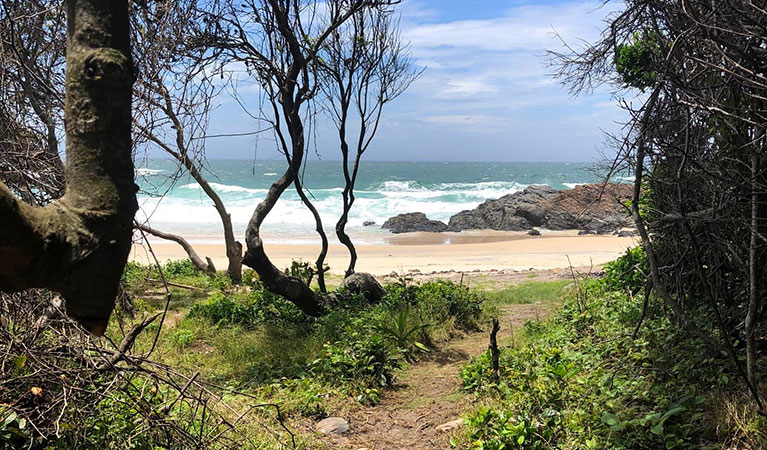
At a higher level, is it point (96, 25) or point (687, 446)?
point (96, 25)

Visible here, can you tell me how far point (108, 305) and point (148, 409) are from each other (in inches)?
67.6

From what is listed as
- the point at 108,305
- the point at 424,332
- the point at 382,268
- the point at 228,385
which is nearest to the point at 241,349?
the point at 228,385

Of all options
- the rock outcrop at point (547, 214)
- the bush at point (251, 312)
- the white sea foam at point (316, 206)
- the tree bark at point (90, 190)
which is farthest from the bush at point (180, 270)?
the rock outcrop at point (547, 214)

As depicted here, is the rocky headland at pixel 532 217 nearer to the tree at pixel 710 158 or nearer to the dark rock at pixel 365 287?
the dark rock at pixel 365 287

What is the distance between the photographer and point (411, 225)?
32812 mm

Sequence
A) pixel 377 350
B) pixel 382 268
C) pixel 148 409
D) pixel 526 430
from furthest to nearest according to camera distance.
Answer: pixel 382 268 → pixel 377 350 → pixel 526 430 → pixel 148 409

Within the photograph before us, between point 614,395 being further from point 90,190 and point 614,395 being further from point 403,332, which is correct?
point 90,190

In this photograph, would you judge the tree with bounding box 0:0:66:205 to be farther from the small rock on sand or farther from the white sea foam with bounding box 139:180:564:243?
the white sea foam with bounding box 139:180:564:243

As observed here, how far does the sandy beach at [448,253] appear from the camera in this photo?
18.5m

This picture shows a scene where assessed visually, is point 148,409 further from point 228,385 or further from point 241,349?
point 241,349

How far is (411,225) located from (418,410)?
27714 millimetres

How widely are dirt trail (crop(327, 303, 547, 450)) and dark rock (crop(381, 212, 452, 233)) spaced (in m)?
25.4

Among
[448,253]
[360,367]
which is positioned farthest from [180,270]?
[448,253]

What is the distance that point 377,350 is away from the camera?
5969 mm
